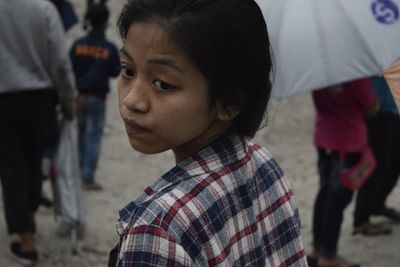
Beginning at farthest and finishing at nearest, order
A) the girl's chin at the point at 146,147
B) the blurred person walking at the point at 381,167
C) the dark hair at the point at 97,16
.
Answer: the dark hair at the point at 97,16, the blurred person walking at the point at 381,167, the girl's chin at the point at 146,147

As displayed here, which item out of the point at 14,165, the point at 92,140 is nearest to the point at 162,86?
Answer: the point at 14,165

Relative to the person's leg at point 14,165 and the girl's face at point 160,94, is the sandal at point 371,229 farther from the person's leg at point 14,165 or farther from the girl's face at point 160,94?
the girl's face at point 160,94

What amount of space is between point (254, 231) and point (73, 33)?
33.6 ft

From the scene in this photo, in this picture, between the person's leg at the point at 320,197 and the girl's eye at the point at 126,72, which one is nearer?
the girl's eye at the point at 126,72

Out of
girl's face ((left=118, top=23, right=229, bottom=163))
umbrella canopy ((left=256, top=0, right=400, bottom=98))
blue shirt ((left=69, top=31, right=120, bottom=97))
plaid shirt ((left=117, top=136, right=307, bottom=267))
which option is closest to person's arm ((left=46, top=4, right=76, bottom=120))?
blue shirt ((left=69, top=31, right=120, bottom=97))

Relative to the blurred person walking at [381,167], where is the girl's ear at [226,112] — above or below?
above

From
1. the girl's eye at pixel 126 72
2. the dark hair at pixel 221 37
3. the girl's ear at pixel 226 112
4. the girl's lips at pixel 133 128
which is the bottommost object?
the girl's lips at pixel 133 128

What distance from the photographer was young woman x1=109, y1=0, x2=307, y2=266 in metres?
1.38

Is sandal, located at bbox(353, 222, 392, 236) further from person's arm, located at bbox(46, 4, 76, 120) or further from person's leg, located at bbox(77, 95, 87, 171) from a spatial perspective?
person's leg, located at bbox(77, 95, 87, 171)

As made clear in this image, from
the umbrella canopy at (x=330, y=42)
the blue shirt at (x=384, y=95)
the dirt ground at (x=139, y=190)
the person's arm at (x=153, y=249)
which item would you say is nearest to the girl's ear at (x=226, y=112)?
the person's arm at (x=153, y=249)

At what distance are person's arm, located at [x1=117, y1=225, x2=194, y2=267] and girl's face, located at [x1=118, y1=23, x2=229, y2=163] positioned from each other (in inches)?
7.2

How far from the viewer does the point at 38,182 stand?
470 centimetres

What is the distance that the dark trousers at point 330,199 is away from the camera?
14.1 feet

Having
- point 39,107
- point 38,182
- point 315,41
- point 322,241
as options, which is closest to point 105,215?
point 38,182
